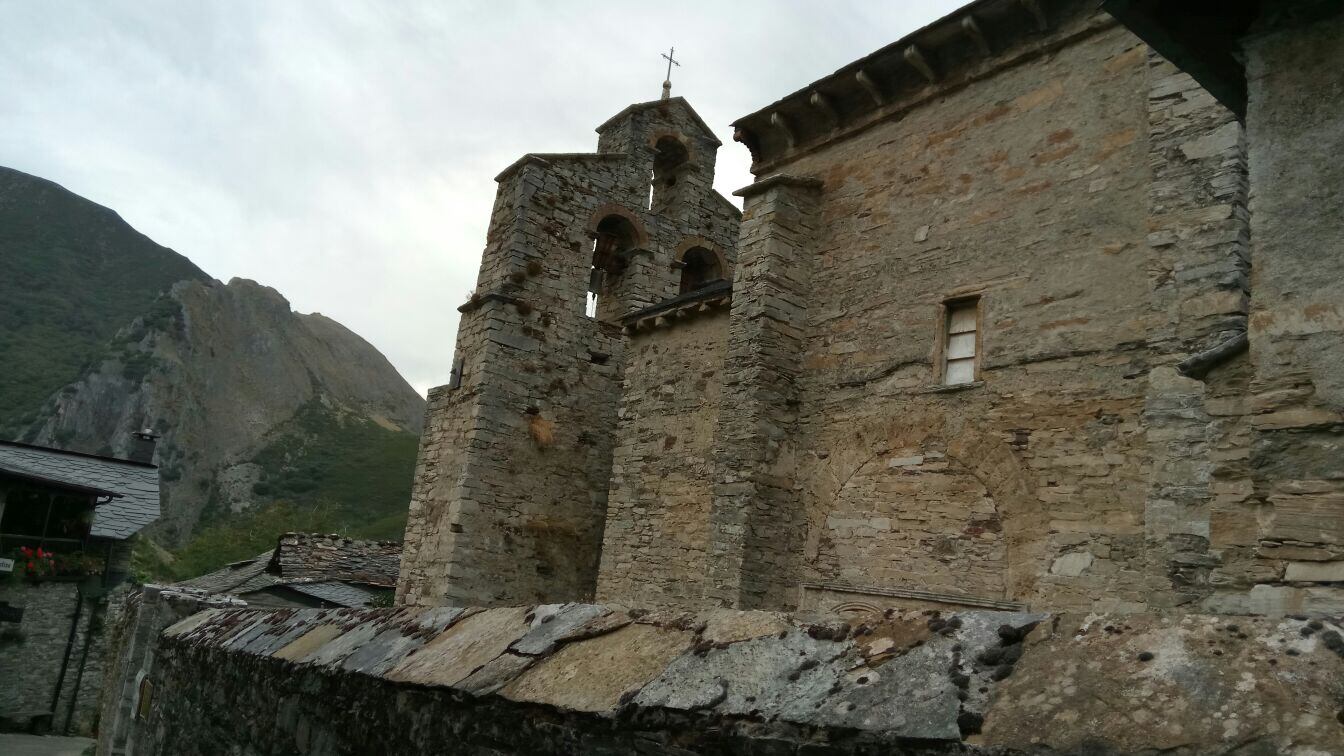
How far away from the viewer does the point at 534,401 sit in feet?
44.1

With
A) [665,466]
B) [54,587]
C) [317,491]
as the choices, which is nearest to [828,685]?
[665,466]

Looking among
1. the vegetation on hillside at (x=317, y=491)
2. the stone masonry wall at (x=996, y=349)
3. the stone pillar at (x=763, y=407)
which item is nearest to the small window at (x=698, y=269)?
the stone pillar at (x=763, y=407)

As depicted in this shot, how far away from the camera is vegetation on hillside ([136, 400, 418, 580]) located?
37031 mm

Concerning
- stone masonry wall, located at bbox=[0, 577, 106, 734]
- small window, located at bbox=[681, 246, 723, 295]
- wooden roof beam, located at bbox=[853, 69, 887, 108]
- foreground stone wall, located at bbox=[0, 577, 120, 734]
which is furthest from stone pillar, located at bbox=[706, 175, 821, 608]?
stone masonry wall, located at bbox=[0, 577, 106, 734]

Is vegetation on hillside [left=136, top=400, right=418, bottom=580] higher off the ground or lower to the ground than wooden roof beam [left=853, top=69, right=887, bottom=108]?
lower

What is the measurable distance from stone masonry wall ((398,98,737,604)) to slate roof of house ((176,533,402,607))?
5.24m

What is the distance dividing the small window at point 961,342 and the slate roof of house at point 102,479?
18358mm

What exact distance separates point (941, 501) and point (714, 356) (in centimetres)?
383

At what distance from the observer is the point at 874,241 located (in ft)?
30.3

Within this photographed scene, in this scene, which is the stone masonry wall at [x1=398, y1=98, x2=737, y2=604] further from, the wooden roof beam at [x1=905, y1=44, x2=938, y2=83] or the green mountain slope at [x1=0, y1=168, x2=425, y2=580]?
the green mountain slope at [x1=0, y1=168, x2=425, y2=580]

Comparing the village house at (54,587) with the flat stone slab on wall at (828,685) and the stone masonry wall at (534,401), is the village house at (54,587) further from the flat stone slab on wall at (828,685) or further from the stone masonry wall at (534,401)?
the flat stone slab on wall at (828,685)

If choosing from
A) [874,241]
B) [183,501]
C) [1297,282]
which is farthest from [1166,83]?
[183,501]

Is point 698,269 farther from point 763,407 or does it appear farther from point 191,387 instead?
point 191,387

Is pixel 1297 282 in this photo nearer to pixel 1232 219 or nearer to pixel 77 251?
pixel 1232 219
